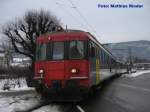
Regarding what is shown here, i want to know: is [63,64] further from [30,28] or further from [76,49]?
[30,28]

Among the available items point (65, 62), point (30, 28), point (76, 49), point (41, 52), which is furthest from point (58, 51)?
point (30, 28)

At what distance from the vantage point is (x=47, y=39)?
1689 centimetres

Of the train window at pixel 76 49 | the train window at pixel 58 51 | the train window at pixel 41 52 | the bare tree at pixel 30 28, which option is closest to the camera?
the train window at pixel 76 49

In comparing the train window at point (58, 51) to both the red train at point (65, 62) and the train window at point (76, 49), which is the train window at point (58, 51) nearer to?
the red train at point (65, 62)

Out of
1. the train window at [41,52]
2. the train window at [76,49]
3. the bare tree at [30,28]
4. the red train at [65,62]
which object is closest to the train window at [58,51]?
the red train at [65,62]

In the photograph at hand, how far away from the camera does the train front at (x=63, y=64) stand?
1560cm

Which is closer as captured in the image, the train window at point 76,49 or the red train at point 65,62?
the red train at point 65,62

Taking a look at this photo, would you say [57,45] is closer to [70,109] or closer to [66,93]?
[66,93]

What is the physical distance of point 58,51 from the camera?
16.5 m

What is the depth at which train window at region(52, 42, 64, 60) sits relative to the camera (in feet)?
53.7

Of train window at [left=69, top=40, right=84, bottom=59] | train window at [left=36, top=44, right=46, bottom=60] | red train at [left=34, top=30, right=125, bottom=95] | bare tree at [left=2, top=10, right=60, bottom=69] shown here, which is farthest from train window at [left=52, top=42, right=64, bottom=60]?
bare tree at [left=2, top=10, right=60, bottom=69]

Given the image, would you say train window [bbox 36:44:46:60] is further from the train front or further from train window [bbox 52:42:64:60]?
train window [bbox 52:42:64:60]

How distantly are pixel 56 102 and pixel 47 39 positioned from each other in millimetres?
2942

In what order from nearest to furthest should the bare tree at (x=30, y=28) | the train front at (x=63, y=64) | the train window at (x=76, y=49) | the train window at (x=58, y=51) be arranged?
the train front at (x=63, y=64) < the train window at (x=76, y=49) < the train window at (x=58, y=51) < the bare tree at (x=30, y=28)
